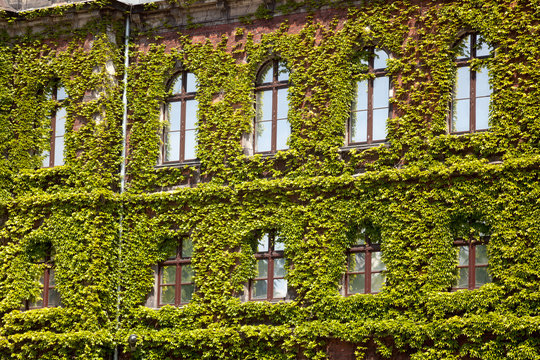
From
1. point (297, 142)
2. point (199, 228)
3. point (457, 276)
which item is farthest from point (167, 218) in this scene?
point (457, 276)

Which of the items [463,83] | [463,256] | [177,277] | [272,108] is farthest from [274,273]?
[463,83]

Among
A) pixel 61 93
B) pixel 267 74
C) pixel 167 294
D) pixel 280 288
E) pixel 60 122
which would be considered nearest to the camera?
pixel 280 288

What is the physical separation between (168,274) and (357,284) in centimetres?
523

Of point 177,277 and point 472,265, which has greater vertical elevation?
point 472,265

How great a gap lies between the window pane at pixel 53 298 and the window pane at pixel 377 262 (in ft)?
28.0

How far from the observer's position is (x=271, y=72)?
1277 inches

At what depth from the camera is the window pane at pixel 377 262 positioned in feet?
97.4

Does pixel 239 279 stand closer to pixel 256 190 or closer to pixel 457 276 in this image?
pixel 256 190

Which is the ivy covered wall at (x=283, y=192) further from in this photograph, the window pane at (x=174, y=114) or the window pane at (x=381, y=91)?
the window pane at (x=381, y=91)

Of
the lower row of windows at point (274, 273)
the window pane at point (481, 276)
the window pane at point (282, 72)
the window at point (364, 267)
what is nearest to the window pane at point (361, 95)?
the window pane at point (282, 72)

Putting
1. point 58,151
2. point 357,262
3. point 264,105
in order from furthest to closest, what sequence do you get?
point 58,151 < point 264,105 < point 357,262

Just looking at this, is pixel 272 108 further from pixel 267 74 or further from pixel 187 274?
pixel 187 274

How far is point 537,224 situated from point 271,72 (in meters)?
8.43

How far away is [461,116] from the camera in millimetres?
29734
